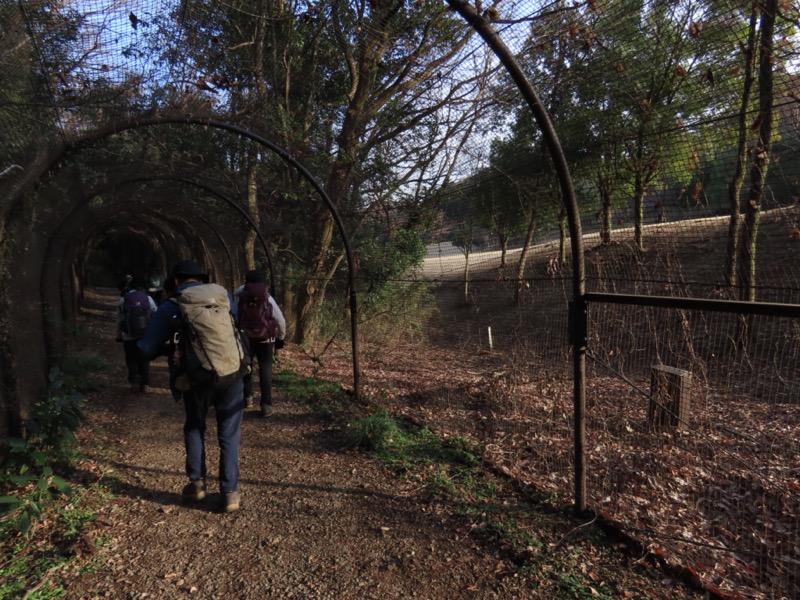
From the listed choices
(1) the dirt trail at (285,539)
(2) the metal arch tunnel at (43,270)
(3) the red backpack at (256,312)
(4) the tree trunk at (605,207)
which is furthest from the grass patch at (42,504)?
(4) the tree trunk at (605,207)

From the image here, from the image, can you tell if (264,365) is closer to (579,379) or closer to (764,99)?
(579,379)

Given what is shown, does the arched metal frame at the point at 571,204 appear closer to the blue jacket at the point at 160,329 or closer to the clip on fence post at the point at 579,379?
the clip on fence post at the point at 579,379

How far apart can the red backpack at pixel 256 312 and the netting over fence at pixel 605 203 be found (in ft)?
6.12

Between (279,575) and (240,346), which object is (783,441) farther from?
(240,346)

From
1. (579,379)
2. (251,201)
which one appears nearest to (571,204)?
(579,379)

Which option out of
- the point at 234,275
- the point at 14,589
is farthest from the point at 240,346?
the point at 234,275

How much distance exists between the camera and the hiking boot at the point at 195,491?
375cm

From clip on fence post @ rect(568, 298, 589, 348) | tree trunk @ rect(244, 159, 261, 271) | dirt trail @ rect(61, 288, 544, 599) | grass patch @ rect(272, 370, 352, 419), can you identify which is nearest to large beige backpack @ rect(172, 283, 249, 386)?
dirt trail @ rect(61, 288, 544, 599)

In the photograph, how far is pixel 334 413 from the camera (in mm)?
6168

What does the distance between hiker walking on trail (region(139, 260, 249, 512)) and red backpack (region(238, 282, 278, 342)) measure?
5.53 feet

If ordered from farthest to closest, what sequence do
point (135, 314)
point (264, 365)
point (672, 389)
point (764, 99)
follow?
1. point (135, 314)
2. point (264, 365)
3. point (672, 389)
4. point (764, 99)

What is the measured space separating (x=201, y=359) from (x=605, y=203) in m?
3.36

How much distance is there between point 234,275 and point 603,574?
32.1 feet

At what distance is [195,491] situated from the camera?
12.3 ft
